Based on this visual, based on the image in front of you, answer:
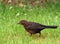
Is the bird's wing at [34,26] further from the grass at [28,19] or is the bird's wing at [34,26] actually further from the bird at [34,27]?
the grass at [28,19]

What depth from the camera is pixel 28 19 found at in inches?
388

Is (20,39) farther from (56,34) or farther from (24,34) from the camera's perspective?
(56,34)

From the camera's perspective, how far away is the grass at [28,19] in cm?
757

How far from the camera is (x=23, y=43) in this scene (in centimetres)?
726

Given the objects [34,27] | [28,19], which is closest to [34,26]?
[34,27]

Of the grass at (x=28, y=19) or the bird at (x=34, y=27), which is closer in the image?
the grass at (x=28, y=19)

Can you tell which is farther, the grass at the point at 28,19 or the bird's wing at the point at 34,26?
the bird's wing at the point at 34,26

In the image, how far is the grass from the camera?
7.57 metres

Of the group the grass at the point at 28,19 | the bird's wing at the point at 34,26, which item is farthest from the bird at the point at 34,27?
the grass at the point at 28,19

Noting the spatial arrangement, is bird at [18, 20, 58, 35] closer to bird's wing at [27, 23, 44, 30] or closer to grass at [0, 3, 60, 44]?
bird's wing at [27, 23, 44, 30]

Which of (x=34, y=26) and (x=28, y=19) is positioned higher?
(x=28, y=19)

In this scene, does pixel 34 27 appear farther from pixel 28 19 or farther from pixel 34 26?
pixel 28 19

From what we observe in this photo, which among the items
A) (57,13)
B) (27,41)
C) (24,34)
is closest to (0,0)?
(57,13)

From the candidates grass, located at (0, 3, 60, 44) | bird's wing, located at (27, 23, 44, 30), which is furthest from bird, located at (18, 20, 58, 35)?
grass, located at (0, 3, 60, 44)
